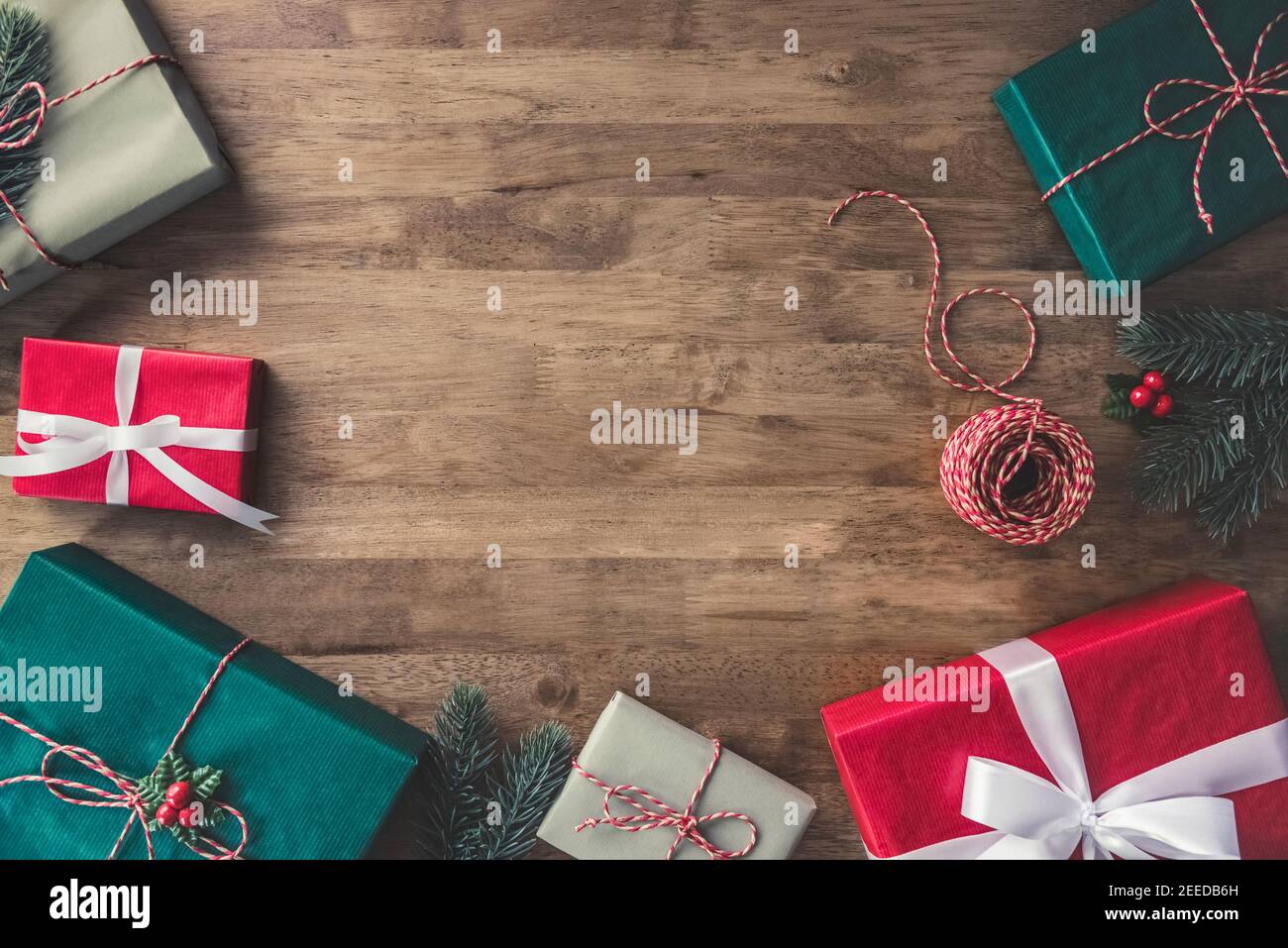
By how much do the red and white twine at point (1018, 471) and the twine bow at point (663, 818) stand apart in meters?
0.65

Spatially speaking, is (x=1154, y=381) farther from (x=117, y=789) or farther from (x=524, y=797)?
(x=117, y=789)

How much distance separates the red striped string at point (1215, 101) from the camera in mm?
1462

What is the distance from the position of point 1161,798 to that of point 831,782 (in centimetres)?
54

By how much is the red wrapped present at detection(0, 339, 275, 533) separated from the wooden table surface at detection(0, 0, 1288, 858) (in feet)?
0.30

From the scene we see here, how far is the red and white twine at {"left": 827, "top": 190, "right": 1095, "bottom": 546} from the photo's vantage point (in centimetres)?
146

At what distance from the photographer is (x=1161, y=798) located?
143 cm

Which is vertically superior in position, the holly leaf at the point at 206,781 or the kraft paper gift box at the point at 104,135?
the kraft paper gift box at the point at 104,135

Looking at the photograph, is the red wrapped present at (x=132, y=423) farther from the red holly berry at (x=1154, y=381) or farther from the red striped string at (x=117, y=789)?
the red holly berry at (x=1154, y=381)

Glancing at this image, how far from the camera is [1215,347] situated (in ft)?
4.89

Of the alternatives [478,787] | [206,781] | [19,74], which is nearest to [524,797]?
[478,787]

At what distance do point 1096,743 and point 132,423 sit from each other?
177 cm

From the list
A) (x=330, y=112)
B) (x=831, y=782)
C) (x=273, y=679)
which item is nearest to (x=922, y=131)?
(x=330, y=112)

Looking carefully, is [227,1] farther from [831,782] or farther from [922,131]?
[831,782]

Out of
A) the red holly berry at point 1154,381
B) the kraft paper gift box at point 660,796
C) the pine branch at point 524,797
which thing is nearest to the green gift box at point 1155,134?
the red holly berry at point 1154,381
